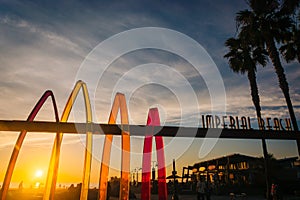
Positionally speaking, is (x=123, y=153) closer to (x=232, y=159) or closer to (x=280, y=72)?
(x=280, y=72)

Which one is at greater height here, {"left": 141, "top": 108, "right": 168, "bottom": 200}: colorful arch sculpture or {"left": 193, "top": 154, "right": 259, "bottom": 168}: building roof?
{"left": 193, "top": 154, "right": 259, "bottom": 168}: building roof

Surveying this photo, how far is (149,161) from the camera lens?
813 centimetres

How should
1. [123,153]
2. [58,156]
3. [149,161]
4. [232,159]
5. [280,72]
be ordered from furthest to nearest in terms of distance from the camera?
[232,159] → [280,72] → [58,156] → [149,161] → [123,153]

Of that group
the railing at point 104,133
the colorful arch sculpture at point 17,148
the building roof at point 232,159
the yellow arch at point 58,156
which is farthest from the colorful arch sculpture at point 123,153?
the building roof at point 232,159

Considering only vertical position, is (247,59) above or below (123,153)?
above

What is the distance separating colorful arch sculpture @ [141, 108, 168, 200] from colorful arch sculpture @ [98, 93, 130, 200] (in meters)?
0.55

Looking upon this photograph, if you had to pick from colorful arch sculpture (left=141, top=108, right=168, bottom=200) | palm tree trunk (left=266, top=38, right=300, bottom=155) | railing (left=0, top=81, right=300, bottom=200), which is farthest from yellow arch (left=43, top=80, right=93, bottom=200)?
palm tree trunk (left=266, top=38, right=300, bottom=155)

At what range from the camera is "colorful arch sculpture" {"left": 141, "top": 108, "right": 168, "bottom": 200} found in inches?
304

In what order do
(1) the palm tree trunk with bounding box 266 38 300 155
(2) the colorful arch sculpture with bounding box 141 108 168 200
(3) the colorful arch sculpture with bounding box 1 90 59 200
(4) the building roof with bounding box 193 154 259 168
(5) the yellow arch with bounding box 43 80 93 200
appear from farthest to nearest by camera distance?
1. (4) the building roof with bounding box 193 154 259 168
2. (1) the palm tree trunk with bounding box 266 38 300 155
3. (5) the yellow arch with bounding box 43 80 93 200
4. (3) the colorful arch sculpture with bounding box 1 90 59 200
5. (2) the colorful arch sculpture with bounding box 141 108 168 200

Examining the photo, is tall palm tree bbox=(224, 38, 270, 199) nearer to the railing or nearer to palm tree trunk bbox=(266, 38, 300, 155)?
palm tree trunk bbox=(266, 38, 300, 155)

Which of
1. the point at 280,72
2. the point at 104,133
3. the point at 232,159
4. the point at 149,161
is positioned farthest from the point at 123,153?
the point at 232,159

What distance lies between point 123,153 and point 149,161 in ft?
2.89

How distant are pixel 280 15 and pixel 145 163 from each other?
17.6 m

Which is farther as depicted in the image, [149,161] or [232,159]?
[232,159]
